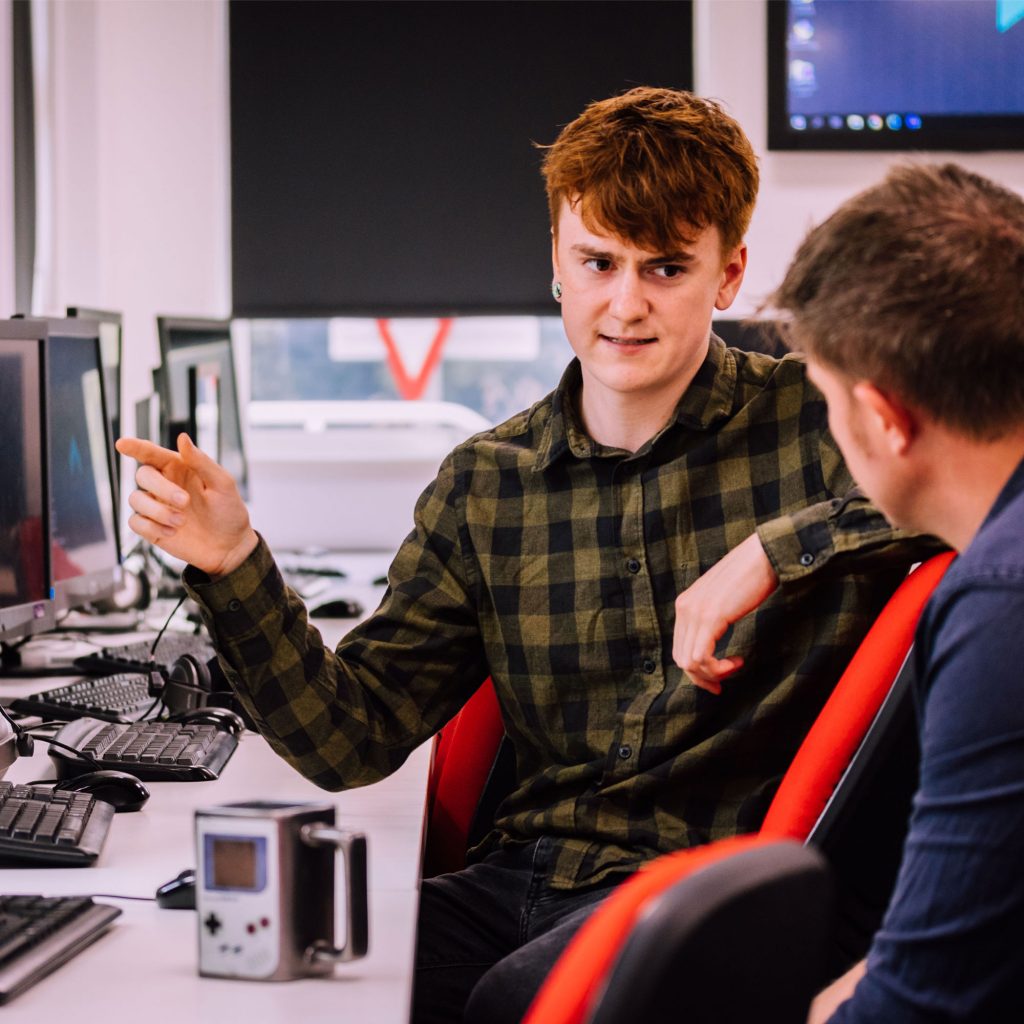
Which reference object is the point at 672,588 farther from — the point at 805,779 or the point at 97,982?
the point at 97,982

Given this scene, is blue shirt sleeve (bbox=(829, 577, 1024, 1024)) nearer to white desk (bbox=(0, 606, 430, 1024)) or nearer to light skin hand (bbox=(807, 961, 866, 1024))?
light skin hand (bbox=(807, 961, 866, 1024))

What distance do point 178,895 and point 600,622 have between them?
65cm

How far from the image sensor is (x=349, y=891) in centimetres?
108

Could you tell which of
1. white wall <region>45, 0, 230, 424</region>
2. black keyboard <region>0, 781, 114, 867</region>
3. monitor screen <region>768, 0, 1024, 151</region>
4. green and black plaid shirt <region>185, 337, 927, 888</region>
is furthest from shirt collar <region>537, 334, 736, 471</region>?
white wall <region>45, 0, 230, 424</region>

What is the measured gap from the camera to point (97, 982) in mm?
1100

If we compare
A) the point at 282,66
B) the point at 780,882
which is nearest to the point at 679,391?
the point at 780,882

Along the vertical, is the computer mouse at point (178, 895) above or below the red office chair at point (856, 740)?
below

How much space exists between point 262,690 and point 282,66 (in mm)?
3401

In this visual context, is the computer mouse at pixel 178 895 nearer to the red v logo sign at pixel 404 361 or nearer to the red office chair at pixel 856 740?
the red office chair at pixel 856 740

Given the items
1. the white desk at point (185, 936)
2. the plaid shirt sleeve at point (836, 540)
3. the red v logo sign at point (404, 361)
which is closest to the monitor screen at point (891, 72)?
the red v logo sign at point (404, 361)

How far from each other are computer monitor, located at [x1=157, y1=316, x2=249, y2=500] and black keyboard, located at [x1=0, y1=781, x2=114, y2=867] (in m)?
1.36

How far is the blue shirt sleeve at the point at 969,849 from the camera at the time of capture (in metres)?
0.87

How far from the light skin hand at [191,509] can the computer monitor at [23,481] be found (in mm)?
488

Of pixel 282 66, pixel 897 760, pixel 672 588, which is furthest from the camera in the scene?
pixel 282 66
